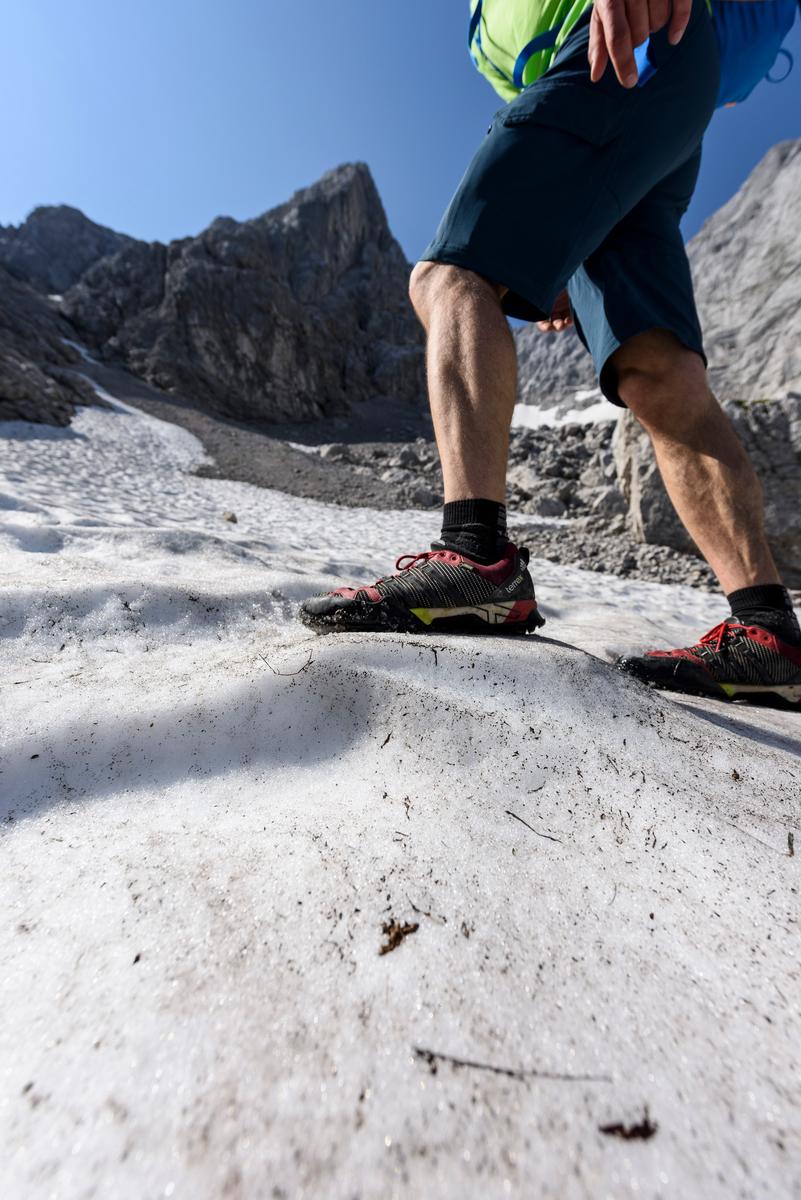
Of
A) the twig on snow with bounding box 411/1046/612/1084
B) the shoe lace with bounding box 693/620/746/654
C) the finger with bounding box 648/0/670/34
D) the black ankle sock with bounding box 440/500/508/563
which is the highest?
the finger with bounding box 648/0/670/34

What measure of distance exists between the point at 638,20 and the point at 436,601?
1.33 metres

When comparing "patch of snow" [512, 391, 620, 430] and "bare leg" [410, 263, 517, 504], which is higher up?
"patch of snow" [512, 391, 620, 430]

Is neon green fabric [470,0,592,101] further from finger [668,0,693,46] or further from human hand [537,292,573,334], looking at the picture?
human hand [537,292,573,334]

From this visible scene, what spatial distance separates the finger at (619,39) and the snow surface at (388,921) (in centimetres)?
126

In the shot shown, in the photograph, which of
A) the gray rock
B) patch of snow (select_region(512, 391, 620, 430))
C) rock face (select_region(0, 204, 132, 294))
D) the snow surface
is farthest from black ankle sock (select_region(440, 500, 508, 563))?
rock face (select_region(0, 204, 132, 294))

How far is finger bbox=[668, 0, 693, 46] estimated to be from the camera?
1185 mm

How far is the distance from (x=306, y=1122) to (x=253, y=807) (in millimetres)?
402

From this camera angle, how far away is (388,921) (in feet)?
1.70

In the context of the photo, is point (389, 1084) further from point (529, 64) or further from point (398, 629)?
point (529, 64)

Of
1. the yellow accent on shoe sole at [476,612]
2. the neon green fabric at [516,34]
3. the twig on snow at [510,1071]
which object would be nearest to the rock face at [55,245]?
the neon green fabric at [516,34]

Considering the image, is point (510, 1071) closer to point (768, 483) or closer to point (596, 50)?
point (596, 50)

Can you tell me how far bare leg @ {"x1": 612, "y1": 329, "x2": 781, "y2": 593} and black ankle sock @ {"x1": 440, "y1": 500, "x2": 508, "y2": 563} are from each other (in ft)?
2.08

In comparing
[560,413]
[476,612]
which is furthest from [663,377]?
[560,413]

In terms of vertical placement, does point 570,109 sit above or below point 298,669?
above
